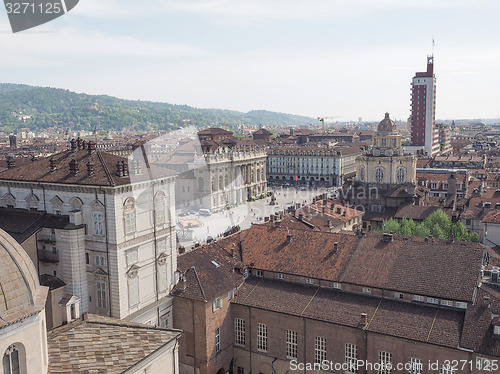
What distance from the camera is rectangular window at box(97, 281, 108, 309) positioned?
1656 inches

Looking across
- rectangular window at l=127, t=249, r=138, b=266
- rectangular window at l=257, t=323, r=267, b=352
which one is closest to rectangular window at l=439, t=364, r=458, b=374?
rectangular window at l=257, t=323, r=267, b=352

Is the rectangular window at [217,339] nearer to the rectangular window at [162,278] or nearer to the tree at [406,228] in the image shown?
the rectangular window at [162,278]

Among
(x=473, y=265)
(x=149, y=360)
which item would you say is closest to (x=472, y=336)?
(x=473, y=265)

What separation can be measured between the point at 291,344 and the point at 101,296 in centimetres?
1736

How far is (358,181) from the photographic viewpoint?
11700 centimetres

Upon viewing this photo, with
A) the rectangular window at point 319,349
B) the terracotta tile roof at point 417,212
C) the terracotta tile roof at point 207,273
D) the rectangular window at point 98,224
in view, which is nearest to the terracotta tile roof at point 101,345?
the rectangular window at point 98,224

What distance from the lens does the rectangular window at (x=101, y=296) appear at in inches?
1656

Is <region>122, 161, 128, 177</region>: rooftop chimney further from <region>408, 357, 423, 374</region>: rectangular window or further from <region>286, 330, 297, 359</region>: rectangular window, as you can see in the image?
<region>408, 357, 423, 374</region>: rectangular window

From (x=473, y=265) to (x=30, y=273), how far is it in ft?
114

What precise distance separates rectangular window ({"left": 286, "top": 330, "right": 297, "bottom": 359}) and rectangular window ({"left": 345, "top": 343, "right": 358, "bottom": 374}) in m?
4.86

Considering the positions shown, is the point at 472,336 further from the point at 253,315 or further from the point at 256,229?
the point at 256,229

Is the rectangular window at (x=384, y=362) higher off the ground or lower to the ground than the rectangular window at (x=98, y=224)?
lower

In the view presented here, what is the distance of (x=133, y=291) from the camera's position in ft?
141

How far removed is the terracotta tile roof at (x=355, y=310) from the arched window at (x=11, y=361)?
24.3 meters
